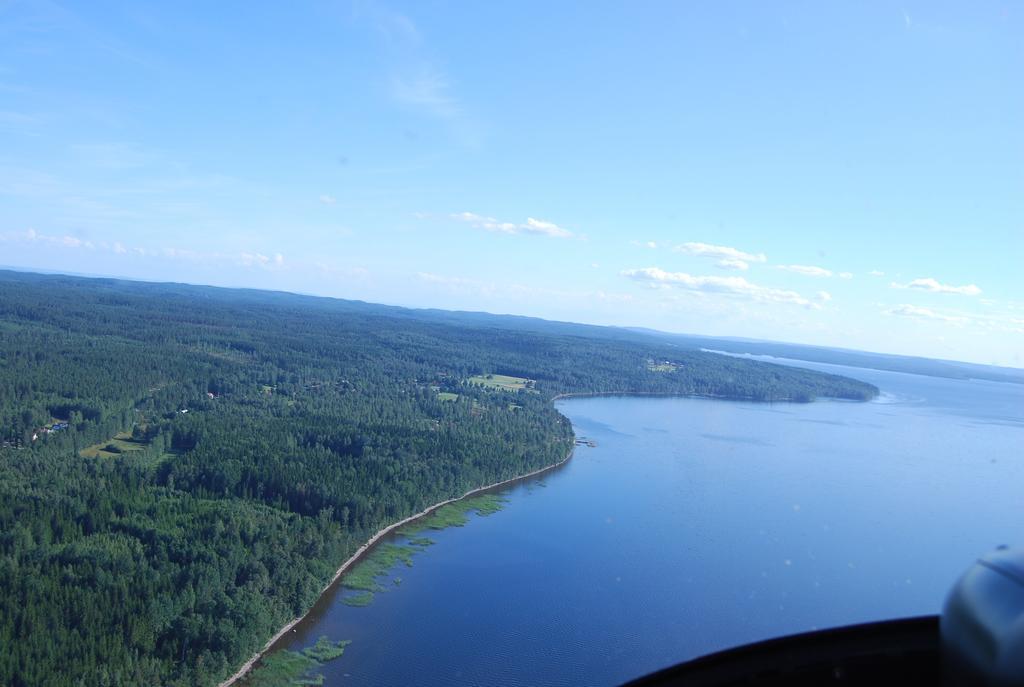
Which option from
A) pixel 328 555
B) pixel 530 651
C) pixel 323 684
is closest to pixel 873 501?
pixel 530 651

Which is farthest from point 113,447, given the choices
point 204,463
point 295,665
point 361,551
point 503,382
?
point 503,382

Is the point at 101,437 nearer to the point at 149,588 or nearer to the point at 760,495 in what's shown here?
the point at 149,588

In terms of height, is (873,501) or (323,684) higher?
(873,501)

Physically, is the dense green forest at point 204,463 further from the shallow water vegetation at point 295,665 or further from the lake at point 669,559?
the lake at point 669,559

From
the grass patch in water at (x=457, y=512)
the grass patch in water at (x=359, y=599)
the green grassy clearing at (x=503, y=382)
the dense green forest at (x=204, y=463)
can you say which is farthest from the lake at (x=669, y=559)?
the green grassy clearing at (x=503, y=382)

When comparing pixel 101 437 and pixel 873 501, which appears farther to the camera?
pixel 101 437

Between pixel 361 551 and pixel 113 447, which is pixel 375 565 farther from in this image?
pixel 113 447
